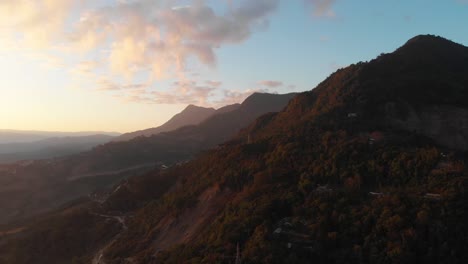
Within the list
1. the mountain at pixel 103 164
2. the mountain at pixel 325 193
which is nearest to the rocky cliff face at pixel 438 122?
the mountain at pixel 325 193

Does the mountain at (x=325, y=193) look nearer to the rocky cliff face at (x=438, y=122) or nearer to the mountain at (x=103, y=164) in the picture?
the rocky cliff face at (x=438, y=122)

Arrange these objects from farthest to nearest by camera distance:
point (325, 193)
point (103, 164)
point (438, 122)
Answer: point (103, 164), point (438, 122), point (325, 193)

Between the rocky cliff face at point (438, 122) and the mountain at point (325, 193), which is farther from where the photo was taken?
the rocky cliff face at point (438, 122)

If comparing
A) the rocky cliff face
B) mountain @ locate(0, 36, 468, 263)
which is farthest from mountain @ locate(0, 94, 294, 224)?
the rocky cliff face

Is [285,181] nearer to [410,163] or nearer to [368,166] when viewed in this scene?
[368,166]

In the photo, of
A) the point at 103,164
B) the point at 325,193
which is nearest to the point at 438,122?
the point at 325,193

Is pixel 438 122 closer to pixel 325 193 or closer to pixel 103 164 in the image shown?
pixel 325 193

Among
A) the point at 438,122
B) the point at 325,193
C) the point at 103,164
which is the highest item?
the point at 438,122
